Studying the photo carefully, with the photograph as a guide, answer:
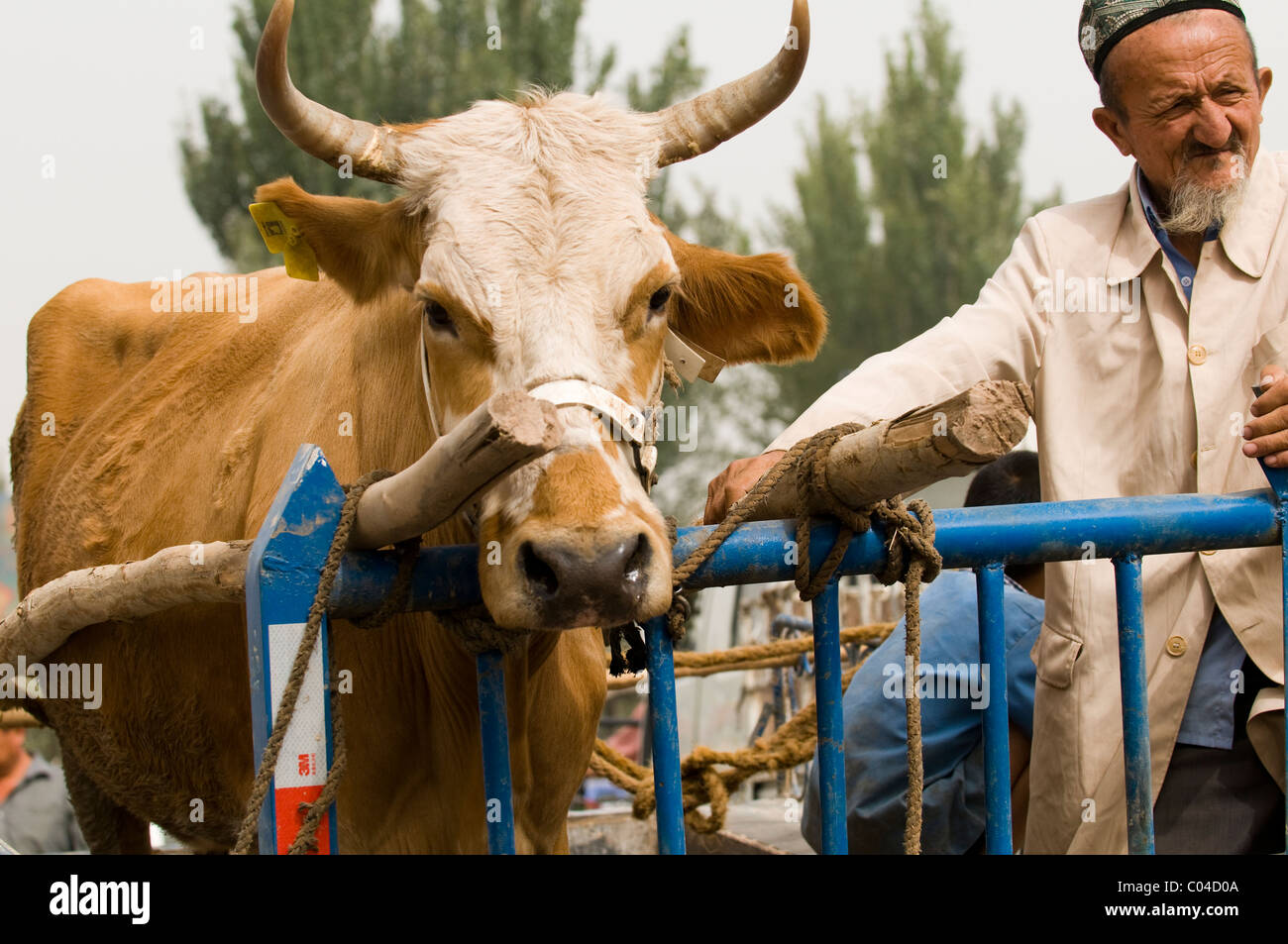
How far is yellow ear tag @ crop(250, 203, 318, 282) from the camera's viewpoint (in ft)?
9.59

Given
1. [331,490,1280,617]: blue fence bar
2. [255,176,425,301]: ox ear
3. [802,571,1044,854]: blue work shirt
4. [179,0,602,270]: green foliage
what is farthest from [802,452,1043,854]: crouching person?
[179,0,602,270]: green foliage

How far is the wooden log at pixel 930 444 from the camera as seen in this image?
5.71ft

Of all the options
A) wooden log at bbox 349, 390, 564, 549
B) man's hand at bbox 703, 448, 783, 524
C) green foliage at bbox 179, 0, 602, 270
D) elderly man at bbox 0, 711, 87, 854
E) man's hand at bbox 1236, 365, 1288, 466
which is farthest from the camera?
green foliage at bbox 179, 0, 602, 270

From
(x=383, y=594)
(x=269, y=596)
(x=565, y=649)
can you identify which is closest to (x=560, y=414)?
(x=383, y=594)

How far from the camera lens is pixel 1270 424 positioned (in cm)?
219

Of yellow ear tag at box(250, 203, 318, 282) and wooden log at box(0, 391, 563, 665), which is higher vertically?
yellow ear tag at box(250, 203, 318, 282)

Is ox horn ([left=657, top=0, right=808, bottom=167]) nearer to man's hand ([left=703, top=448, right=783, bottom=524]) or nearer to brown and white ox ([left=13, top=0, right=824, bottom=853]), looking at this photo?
brown and white ox ([left=13, top=0, right=824, bottom=853])

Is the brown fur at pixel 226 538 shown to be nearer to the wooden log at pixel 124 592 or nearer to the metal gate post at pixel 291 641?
the wooden log at pixel 124 592

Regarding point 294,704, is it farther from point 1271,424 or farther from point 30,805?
point 30,805

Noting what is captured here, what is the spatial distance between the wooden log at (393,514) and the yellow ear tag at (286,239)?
94 centimetres

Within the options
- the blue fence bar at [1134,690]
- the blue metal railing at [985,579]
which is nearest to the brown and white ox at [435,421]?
the blue metal railing at [985,579]

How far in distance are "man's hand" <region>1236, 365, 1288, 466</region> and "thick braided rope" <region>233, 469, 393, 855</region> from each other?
155 cm

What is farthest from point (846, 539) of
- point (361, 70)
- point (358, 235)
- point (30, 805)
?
point (361, 70)
